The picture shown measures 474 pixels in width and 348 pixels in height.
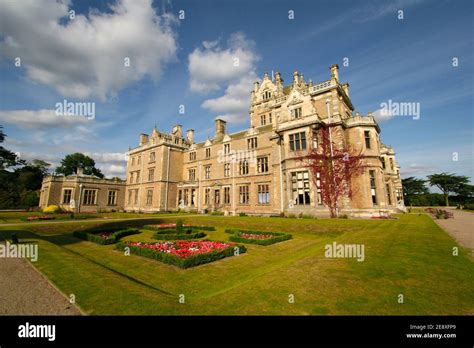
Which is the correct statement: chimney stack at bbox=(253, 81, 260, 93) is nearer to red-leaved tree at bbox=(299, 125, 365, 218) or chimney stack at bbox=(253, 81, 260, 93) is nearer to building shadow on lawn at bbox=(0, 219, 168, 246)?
red-leaved tree at bbox=(299, 125, 365, 218)

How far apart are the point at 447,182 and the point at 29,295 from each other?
9423 cm

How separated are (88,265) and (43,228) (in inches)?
571

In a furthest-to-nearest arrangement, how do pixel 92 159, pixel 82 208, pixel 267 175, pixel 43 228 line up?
pixel 92 159
pixel 82 208
pixel 267 175
pixel 43 228

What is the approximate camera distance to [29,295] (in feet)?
18.9

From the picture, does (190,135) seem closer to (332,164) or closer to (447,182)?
(332,164)

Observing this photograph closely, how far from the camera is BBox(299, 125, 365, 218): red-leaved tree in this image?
22.5 m

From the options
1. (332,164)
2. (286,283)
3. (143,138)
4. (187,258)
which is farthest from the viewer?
(143,138)

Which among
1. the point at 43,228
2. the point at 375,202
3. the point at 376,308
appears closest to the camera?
the point at 376,308

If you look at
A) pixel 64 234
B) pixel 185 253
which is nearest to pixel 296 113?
pixel 185 253

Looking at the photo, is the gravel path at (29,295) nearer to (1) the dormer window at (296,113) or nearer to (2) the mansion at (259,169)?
(2) the mansion at (259,169)
